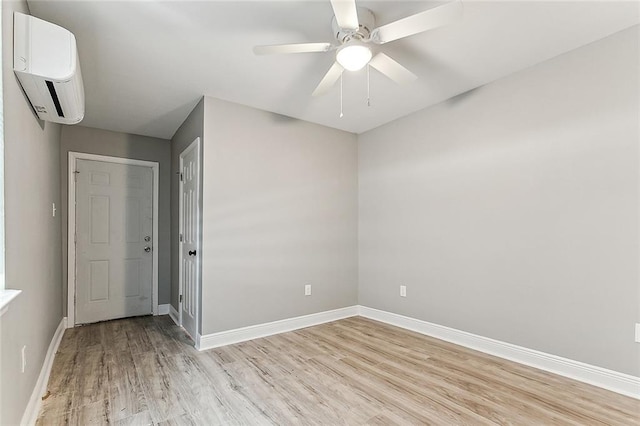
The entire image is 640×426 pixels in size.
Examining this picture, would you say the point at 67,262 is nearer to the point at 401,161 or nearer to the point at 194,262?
the point at 194,262

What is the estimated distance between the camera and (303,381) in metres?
2.34

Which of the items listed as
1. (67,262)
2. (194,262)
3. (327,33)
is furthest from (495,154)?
(67,262)

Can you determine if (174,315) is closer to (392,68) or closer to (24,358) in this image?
(24,358)

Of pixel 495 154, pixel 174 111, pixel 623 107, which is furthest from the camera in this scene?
pixel 174 111

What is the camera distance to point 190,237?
3480 millimetres

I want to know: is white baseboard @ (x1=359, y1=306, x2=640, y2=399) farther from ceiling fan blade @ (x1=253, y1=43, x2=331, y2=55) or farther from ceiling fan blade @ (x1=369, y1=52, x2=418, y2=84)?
ceiling fan blade @ (x1=253, y1=43, x2=331, y2=55)

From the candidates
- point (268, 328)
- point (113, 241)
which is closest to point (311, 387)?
point (268, 328)

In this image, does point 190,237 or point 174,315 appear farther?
point 174,315

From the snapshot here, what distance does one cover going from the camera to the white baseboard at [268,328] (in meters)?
2.99

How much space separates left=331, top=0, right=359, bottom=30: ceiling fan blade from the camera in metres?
1.52

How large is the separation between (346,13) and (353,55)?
1.11ft

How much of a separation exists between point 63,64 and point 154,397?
211 cm

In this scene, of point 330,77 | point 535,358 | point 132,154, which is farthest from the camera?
point 132,154

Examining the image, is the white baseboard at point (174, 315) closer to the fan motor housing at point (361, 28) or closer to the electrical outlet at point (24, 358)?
the electrical outlet at point (24, 358)
